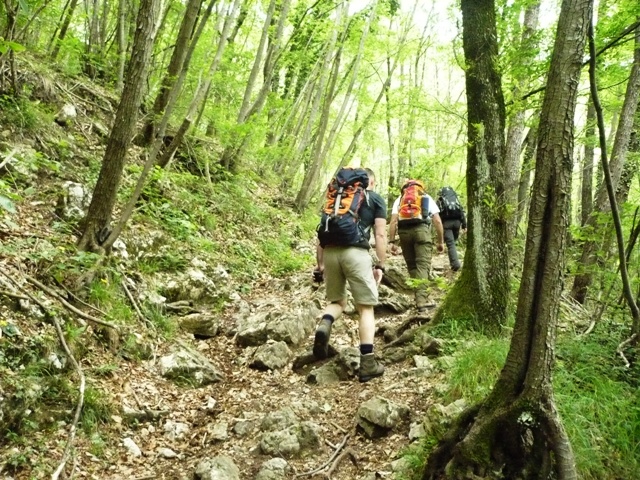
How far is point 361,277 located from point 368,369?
3.15ft

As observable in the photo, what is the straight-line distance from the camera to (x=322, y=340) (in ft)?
16.4

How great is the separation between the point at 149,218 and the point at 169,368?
2.98 metres

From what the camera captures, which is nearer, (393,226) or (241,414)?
(241,414)

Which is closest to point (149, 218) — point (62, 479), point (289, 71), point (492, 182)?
point (62, 479)

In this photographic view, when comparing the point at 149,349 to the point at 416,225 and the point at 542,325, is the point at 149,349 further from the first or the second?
the point at 416,225

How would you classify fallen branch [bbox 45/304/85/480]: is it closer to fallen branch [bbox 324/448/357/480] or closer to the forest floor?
the forest floor

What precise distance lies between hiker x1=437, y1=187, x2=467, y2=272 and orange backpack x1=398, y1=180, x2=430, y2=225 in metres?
1.80

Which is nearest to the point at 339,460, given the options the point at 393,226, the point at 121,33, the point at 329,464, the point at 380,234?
the point at 329,464

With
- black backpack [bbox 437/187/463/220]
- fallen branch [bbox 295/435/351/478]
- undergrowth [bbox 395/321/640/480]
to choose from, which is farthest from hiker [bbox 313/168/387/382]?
black backpack [bbox 437/187/463/220]

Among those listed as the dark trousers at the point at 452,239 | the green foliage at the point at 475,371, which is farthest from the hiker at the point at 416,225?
the green foliage at the point at 475,371

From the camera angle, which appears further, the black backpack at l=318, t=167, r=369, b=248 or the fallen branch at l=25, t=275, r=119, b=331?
the black backpack at l=318, t=167, r=369, b=248

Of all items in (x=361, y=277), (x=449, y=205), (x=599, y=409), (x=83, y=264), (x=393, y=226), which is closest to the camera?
(x=599, y=409)

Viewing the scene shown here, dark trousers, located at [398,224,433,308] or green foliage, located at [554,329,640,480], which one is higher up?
dark trousers, located at [398,224,433,308]

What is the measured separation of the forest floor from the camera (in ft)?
11.2
